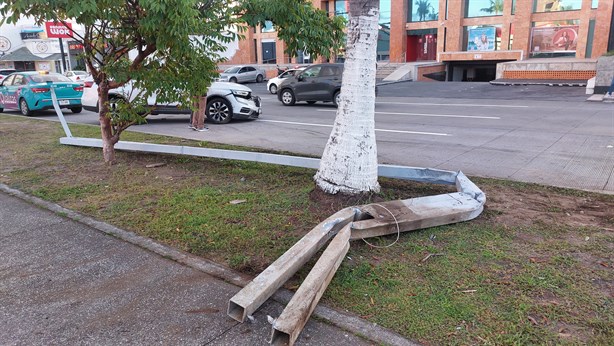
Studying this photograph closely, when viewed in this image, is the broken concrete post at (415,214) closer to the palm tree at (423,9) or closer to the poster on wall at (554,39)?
the poster on wall at (554,39)

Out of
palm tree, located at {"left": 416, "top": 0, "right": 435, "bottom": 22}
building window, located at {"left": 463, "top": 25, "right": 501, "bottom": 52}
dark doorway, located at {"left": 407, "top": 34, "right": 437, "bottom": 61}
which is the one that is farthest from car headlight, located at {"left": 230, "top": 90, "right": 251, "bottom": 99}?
palm tree, located at {"left": 416, "top": 0, "right": 435, "bottom": 22}

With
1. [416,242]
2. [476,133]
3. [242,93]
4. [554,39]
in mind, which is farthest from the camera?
[554,39]

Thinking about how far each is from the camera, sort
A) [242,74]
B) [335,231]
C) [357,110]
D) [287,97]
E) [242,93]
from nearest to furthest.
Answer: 1. [335,231]
2. [357,110]
3. [242,93]
4. [287,97]
5. [242,74]

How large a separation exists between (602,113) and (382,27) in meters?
29.9

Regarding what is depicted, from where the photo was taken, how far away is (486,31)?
36.6 metres

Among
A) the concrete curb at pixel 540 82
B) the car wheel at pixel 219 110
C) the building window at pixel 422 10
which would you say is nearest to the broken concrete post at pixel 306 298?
the car wheel at pixel 219 110

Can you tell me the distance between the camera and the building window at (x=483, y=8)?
1409 inches

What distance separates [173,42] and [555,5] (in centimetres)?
3511

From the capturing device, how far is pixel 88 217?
5562 millimetres

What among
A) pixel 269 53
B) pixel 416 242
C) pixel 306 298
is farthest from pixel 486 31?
pixel 306 298

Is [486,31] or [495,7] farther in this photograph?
[486,31]

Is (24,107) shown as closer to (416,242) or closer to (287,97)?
(287,97)

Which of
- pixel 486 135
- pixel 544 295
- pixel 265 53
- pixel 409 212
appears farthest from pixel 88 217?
pixel 265 53

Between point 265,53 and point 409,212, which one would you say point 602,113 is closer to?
point 409,212
